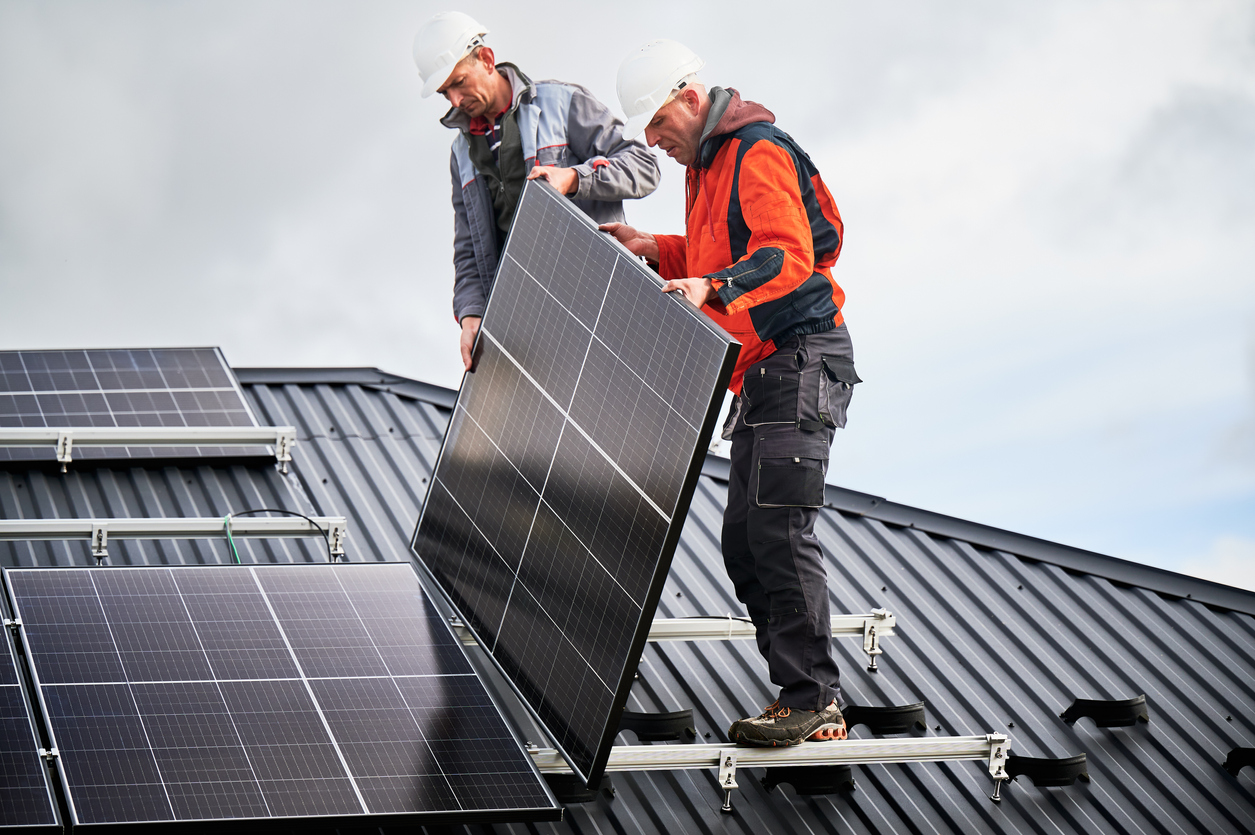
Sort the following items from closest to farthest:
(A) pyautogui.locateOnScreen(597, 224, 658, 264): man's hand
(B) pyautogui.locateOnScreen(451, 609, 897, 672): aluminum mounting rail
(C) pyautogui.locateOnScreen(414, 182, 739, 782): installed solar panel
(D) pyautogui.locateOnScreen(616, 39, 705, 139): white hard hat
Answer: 1. (C) pyautogui.locateOnScreen(414, 182, 739, 782): installed solar panel
2. (D) pyautogui.locateOnScreen(616, 39, 705, 139): white hard hat
3. (A) pyautogui.locateOnScreen(597, 224, 658, 264): man's hand
4. (B) pyautogui.locateOnScreen(451, 609, 897, 672): aluminum mounting rail

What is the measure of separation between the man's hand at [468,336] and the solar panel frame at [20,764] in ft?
8.80

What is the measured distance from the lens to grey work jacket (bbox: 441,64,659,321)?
770 centimetres

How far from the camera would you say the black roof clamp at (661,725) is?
7.13m

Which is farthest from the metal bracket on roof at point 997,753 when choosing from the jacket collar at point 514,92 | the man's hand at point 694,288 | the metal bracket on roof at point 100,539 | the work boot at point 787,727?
the metal bracket on roof at point 100,539

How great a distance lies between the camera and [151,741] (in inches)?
218

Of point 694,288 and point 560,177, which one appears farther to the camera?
point 560,177

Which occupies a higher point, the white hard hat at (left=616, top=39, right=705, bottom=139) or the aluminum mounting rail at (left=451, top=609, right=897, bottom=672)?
the white hard hat at (left=616, top=39, right=705, bottom=139)

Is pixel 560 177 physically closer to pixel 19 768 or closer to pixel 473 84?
pixel 473 84

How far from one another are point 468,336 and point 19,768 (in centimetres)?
339

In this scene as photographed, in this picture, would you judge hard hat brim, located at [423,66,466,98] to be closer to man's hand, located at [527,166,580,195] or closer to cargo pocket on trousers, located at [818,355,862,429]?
man's hand, located at [527,166,580,195]

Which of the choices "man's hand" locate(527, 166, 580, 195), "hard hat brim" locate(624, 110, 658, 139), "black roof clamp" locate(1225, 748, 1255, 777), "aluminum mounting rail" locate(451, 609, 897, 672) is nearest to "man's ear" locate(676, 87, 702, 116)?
"hard hat brim" locate(624, 110, 658, 139)

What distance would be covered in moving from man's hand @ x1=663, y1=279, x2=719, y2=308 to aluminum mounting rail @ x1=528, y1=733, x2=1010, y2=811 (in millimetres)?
2028

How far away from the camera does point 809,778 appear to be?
6934mm

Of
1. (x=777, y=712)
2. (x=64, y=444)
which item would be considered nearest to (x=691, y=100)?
(x=777, y=712)
